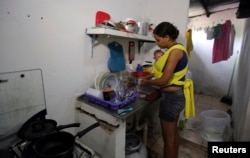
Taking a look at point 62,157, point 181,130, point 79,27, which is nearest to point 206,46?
point 181,130

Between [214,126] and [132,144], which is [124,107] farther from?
[214,126]

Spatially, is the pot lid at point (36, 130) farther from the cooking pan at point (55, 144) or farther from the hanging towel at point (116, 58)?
the hanging towel at point (116, 58)

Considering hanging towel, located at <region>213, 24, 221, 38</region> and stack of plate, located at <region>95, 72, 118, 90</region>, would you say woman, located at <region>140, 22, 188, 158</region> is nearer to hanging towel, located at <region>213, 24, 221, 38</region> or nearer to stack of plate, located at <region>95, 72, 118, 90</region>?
stack of plate, located at <region>95, 72, 118, 90</region>

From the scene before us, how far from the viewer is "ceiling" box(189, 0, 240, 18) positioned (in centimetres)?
297

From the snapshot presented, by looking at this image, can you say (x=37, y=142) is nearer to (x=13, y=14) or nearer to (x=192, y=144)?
(x=13, y=14)

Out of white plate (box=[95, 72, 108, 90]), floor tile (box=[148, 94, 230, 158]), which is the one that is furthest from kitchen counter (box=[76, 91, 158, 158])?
floor tile (box=[148, 94, 230, 158])

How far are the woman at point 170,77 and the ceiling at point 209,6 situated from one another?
2238 mm

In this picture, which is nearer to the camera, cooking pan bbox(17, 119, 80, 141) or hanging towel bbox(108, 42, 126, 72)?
cooking pan bbox(17, 119, 80, 141)

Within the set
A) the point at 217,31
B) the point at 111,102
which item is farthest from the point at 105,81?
the point at 217,31

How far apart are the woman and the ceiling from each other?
2238 mm

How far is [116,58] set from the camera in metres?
1.62

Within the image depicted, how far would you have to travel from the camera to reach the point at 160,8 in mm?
1912

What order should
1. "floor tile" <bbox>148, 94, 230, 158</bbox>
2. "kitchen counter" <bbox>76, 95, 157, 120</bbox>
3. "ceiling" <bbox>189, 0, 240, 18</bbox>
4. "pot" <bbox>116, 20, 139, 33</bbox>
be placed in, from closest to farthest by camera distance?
1. "kitchen counter" <bbox>76, 95, 157, 120</bbox>
2. "pot" <bbox>116, 20, 139, 33</bbox>
3. "floor tile" <bbox>148, 94, 230, 158</bbox>
4. "ceiling" <bbox>189, 0, 240, 18</bbox>

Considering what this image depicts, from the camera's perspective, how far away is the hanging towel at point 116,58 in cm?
158
